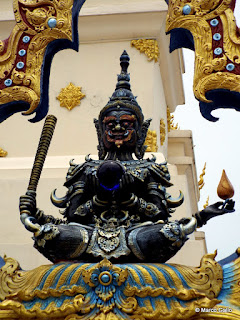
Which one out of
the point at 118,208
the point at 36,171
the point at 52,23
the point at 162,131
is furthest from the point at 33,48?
the point at 162,131

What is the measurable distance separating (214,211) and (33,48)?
85.9 inches

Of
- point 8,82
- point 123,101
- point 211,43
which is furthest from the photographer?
point 8,82

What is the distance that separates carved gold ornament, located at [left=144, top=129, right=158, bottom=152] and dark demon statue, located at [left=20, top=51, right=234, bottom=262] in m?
2.46

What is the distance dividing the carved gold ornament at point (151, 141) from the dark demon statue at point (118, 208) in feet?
8.07

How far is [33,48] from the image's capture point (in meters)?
7.40

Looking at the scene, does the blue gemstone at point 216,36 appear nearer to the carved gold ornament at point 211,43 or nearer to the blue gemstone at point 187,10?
the carved gold ornament at point 211,43

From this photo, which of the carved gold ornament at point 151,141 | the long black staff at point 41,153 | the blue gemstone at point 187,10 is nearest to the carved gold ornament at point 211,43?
the blue gemstone at point 187,10

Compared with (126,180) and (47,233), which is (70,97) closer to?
(126,180)

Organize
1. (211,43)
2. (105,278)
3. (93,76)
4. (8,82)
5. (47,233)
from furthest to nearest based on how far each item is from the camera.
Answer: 1. (93,76)
2. (8,82)
3. (211,43)
4. (47,233)
5. (105,278)

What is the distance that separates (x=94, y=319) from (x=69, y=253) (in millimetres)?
630

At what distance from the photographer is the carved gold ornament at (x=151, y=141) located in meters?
9.82

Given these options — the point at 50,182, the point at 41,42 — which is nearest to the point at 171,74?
the point at 50,182

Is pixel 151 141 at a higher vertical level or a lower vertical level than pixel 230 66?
higher

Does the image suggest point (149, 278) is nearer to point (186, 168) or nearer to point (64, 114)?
point (64, 114)
